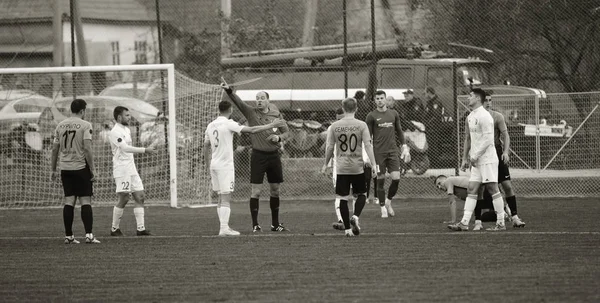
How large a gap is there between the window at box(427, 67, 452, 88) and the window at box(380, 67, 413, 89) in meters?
0.50

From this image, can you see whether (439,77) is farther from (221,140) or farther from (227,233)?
(227,233)

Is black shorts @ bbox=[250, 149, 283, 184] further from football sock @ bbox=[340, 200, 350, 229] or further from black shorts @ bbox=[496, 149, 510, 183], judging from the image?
black shorts @ bbox=[496, 149, 510, 183]

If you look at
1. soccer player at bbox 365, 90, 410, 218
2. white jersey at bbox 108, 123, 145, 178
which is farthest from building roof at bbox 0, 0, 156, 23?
white jersey at bbox 108, 123, 145, 178

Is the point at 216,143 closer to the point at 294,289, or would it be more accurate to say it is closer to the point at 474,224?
the point at 474,224

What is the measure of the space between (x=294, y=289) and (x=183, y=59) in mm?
21495

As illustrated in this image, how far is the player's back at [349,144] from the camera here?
1389 centimetres

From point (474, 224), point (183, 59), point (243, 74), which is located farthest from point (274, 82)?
point (474, 224)

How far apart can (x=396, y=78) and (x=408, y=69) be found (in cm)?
39

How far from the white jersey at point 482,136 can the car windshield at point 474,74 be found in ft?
34.9

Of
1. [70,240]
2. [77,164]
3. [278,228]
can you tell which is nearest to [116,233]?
[70,240]

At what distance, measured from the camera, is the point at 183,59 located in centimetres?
3022

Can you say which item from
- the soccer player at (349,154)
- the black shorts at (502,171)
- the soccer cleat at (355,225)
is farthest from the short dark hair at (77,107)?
the black shorts at (502,171)

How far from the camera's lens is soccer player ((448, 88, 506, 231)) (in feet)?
46.4

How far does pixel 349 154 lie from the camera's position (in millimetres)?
13898
